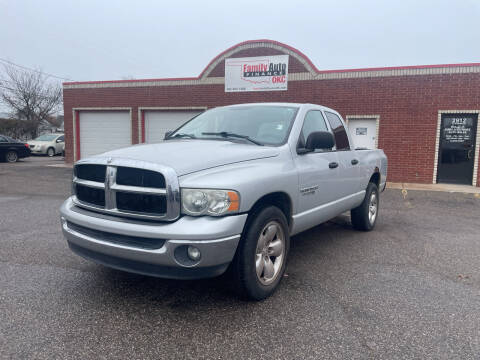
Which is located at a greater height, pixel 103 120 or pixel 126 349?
pixel 103 120

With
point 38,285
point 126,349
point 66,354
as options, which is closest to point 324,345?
point 126,349

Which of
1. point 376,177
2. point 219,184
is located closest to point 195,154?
point 219,184

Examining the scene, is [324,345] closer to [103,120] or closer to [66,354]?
[66,354]

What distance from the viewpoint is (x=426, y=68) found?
40.5 feet

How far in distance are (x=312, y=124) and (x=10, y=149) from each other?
19.0 m

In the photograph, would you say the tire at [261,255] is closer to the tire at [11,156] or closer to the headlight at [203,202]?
the headlight at [203,202]

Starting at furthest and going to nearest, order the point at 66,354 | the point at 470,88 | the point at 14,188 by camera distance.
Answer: the point at 470,88 < the point at 14,188 < the point at 66,354

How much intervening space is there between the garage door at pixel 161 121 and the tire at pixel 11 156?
766 centimetres

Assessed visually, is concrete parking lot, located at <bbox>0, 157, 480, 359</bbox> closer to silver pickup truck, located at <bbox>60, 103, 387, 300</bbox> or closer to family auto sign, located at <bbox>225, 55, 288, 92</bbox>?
silver pickup truck, located at <bbox>60, 103, 387, 300</bbox>

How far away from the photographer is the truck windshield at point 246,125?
4043 mm

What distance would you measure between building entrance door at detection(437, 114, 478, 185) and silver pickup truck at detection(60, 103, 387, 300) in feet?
33.0

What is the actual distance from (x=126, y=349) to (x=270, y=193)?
164 centimetres

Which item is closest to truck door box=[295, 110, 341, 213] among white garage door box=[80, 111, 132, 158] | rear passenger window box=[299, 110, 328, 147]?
rear passenger window box=[299, 110, 328, 147]

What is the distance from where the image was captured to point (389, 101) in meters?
12.9
